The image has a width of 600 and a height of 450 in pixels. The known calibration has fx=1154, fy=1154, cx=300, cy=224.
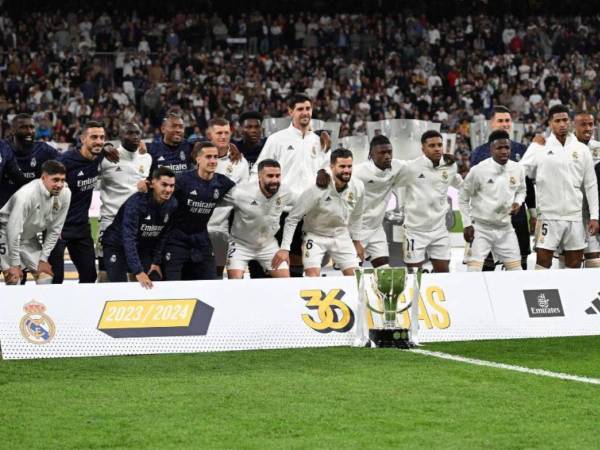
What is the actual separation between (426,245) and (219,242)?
7.39 feet

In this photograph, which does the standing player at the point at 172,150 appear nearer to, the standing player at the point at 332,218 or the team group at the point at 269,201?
the team group at the point at 269,201

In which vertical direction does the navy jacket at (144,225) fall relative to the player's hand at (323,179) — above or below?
below

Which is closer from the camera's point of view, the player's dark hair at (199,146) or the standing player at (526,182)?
the player's dark hair at (199,146)

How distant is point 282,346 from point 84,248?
2.90 metres

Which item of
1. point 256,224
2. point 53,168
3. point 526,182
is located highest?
point 53,168

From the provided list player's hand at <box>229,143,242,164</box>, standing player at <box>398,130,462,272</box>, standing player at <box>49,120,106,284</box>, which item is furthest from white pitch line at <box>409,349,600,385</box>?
standing player at <box>49,120,106,284</box>

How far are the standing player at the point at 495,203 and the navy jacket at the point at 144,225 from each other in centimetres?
363

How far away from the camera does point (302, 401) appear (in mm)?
7547

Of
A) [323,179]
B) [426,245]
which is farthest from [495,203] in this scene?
[323,179]

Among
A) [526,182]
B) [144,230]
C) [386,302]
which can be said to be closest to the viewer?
[386,302]

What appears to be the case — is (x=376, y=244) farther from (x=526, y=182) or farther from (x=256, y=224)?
(x=526, y=182)

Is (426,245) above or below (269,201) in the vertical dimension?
below

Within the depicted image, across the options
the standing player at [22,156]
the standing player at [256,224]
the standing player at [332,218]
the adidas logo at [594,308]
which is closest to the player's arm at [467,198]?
the standing player at [332,218]

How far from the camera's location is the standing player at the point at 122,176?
12172 mm
